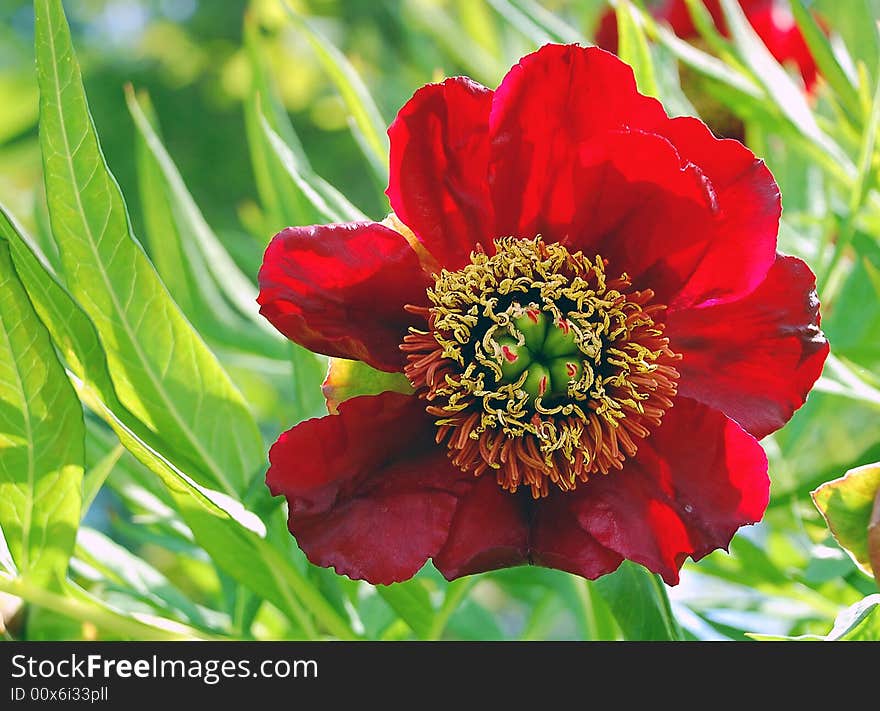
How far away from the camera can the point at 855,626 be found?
1.81ft

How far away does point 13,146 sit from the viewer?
1805 mm

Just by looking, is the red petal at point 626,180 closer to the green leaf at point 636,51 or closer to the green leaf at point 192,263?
the green leaf at point 636,51

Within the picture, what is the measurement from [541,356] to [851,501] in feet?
0.58

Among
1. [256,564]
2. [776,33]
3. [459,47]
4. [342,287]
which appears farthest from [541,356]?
[776,33]

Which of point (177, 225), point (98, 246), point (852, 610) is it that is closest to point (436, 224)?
point (98, 246)

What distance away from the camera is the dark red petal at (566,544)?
1.83 ft

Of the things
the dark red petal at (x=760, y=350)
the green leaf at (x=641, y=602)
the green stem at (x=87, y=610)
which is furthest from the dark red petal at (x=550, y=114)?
the green stem at (x=87, y=610)

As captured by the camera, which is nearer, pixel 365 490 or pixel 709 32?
pixel 365 490

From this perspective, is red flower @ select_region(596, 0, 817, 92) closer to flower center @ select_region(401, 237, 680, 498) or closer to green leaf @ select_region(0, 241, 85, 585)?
flower center @ select_region(401, 237, 680, 498)

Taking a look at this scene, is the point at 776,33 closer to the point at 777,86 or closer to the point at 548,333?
the point at 777,86

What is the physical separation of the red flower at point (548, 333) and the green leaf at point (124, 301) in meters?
0.09

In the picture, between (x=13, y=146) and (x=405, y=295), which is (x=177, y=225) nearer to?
(x=405, y=295)

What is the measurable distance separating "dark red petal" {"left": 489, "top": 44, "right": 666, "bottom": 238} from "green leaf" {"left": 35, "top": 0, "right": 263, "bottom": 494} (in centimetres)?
20
